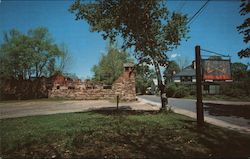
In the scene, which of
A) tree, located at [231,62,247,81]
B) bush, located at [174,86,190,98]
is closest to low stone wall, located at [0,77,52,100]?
bush, located at [174,86,190,98]

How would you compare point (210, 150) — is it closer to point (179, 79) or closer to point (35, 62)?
point (35, 62)

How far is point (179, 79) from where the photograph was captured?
6097 centimetres

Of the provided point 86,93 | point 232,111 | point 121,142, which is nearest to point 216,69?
point 232,111

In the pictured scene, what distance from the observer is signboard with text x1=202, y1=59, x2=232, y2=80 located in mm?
12180

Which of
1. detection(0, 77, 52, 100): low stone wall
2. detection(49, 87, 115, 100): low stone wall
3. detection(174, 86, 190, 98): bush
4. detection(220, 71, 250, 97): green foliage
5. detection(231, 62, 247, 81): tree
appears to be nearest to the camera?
detection(49, 87, 115, 100): low stone wall

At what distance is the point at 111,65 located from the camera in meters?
49.2

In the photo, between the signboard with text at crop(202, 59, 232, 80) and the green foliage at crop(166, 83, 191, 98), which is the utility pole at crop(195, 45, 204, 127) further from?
the green foliage at crop(166, 83, 191, 98)

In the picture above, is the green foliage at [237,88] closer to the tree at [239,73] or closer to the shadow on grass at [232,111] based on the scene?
the tree at [239,73]

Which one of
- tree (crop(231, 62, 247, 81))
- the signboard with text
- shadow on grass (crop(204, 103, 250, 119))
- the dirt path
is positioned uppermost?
tree (crop(231, 62, 247, 81))

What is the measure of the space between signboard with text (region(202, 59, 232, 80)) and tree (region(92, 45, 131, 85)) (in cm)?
3628

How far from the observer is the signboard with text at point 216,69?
12.2 m

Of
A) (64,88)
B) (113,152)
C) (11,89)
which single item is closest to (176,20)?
(113,152)

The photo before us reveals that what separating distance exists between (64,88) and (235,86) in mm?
31338

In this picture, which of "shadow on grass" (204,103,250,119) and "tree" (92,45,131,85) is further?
"tree" (92,45,131,85)
